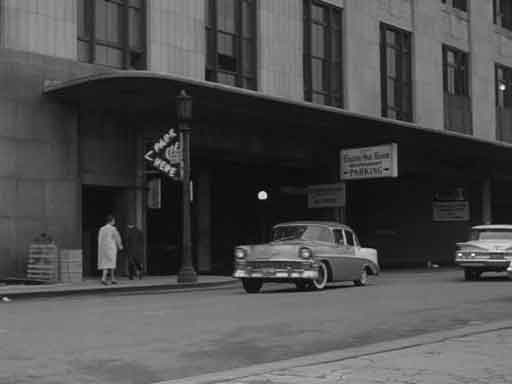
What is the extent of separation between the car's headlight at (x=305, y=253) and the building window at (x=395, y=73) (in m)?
19.6

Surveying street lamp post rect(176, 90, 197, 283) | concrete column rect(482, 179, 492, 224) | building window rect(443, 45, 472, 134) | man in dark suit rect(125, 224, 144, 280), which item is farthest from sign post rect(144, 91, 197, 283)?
concrete column rect(482, 179, 492, 224)

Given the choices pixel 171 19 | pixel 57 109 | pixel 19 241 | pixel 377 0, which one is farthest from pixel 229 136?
pixel 377 0

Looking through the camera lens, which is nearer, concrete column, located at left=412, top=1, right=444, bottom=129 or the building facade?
the building facade

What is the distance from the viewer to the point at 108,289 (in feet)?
66.9

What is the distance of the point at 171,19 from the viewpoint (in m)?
27.2

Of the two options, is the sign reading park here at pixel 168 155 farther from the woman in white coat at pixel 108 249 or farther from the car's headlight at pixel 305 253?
the car's headlight at pixel 305 253

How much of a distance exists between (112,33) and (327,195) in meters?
11.3

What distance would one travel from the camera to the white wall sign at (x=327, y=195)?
3288cm

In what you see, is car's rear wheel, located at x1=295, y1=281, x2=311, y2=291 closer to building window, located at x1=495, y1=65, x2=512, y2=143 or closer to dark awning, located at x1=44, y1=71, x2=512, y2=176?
dark awning, located at x1=44, y1=71, x2=512, y2=176

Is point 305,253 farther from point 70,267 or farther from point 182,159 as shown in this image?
point 70,267

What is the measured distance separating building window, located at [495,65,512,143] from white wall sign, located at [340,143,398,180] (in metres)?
17.2

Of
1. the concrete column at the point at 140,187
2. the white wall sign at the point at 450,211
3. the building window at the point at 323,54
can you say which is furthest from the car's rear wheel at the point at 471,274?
the white wall sign at the point at 450,211

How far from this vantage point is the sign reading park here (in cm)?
2438

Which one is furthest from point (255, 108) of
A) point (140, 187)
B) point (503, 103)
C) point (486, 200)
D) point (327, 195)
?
point (503, 103)
